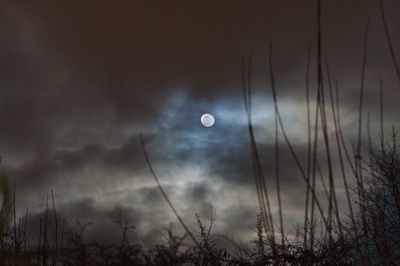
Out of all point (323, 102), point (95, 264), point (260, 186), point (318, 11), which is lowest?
point (95, 264)

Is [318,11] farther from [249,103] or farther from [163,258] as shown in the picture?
[163,258]

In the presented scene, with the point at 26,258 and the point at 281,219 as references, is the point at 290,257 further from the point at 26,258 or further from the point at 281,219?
the point at 26,258

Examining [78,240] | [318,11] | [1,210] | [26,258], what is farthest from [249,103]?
[1,210]

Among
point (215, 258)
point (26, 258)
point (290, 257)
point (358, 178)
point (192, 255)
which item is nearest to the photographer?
point (192, 255)

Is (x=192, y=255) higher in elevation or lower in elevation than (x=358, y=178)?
lower

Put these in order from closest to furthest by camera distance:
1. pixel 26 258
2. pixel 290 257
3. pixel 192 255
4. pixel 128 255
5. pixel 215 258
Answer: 1. pixel 128 255
2. pixel 192 255
3. pixel 26 258
4. pixel 215 258
5. pixel 290 257

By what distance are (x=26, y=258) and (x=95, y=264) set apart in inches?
34.4

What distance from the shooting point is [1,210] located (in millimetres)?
3713

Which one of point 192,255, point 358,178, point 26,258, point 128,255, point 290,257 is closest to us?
point 128,255

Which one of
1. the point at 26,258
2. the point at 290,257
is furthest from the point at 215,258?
the point at 26,258

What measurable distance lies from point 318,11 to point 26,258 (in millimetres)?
1986

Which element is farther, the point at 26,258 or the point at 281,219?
the point at 26,258

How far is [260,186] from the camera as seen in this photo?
2.86 meters

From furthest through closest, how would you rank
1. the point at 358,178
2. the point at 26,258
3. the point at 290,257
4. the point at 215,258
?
the point at 290,257 → the point at 215,258 → the point at 26,258 → the point at 358,178
